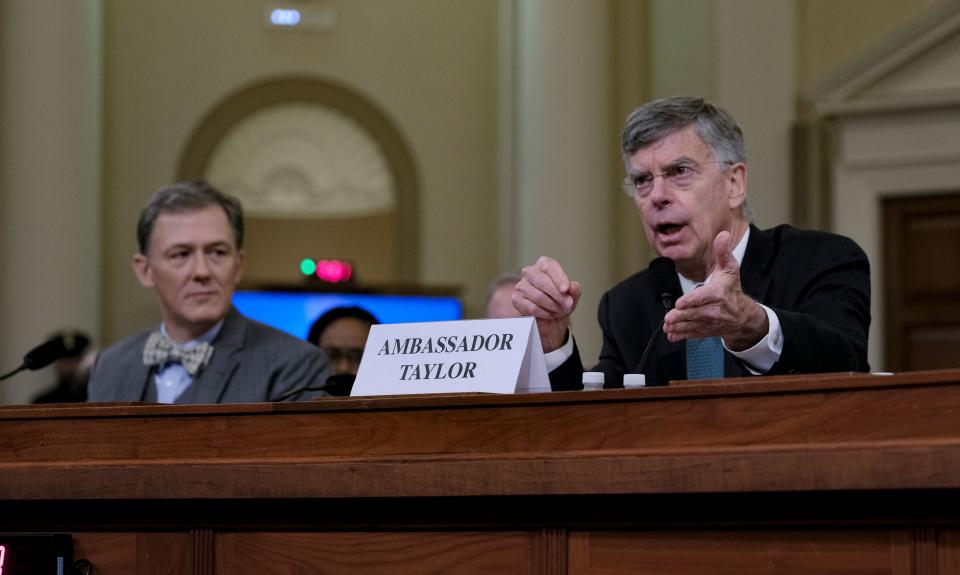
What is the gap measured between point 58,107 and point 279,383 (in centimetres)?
601

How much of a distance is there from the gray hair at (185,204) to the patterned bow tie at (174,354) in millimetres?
290

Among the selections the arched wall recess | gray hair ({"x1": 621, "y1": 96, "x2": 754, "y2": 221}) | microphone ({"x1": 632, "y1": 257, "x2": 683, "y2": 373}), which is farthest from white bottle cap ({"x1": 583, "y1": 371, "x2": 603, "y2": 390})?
the arched wall recess

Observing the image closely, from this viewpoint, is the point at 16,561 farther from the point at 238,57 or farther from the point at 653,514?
the point at 238,57

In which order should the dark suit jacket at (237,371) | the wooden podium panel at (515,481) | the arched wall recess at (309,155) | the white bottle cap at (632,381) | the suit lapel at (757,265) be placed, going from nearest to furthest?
1. the wooden podium panel at (515,481)
2. the white bottle cap at (632,381)
3. the suit lapel at (757,265)
4. the dark suit jacket at (237,371)
5. the arched wall recess at (309,155)

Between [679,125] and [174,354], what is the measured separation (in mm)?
1477

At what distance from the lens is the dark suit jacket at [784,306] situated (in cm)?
260

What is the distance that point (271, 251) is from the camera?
1246cm

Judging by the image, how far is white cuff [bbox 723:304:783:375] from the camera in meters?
2.52

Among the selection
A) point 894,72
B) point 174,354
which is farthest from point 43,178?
point 174,354

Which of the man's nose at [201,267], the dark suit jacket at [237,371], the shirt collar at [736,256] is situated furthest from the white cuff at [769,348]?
the man's nose at [201,267]

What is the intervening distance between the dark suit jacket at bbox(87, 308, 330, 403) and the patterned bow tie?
2 centimetres

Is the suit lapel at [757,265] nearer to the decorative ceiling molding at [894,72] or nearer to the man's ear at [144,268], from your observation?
the man's ear at [144,268]

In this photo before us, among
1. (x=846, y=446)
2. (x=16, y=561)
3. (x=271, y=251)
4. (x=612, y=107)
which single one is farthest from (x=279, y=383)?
(x=271, y=251)

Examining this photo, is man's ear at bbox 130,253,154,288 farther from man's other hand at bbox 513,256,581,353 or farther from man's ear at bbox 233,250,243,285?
man's other hand at bbox 513,256,581,353
